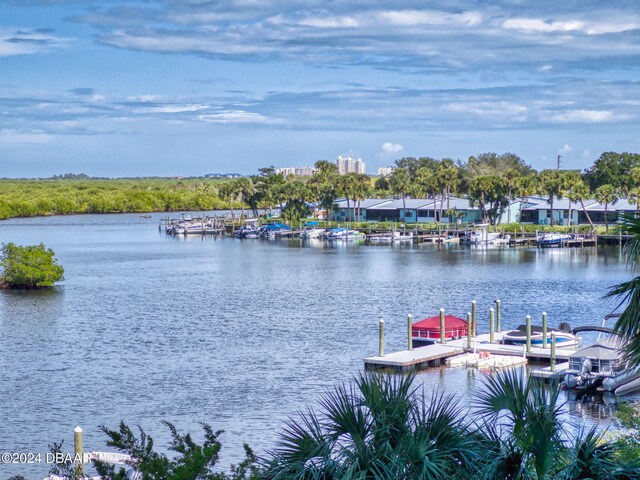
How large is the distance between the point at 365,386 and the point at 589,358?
24.6 m

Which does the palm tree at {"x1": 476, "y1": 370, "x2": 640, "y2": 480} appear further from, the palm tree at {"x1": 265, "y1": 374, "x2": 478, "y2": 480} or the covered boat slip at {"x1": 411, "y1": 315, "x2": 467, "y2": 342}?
the covered boat slip at {"x1": 411, "y1": 315, "x2": 467, "y2": 342}

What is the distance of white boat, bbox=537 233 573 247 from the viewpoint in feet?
384

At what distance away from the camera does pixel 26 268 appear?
2852 inches

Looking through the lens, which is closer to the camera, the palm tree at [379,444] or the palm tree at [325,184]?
the palm tree at [379,444]

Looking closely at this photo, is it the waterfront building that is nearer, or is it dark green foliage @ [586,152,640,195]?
the waterfront building

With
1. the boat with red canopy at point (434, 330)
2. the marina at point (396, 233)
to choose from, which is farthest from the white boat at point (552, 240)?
the boat with red canopy at point (434, 330)

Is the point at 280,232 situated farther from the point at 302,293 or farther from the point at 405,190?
the point at 302,293

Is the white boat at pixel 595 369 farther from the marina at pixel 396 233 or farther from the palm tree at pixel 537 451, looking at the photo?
the marina at pixel 396 233

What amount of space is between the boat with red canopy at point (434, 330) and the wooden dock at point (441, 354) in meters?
1.22

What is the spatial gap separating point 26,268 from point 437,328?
124ft

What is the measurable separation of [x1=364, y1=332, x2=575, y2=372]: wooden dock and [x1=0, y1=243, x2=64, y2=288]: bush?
3790cm

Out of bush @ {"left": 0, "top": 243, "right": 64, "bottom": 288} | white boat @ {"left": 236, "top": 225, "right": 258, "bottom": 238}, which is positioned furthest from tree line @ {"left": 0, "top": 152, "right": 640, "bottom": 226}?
bush @ {"left": 0, "top": 243, "right": 64, "bottom": 288}

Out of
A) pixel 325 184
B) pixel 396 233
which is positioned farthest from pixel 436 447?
pixel 325 184

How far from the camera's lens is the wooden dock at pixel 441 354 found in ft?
132
